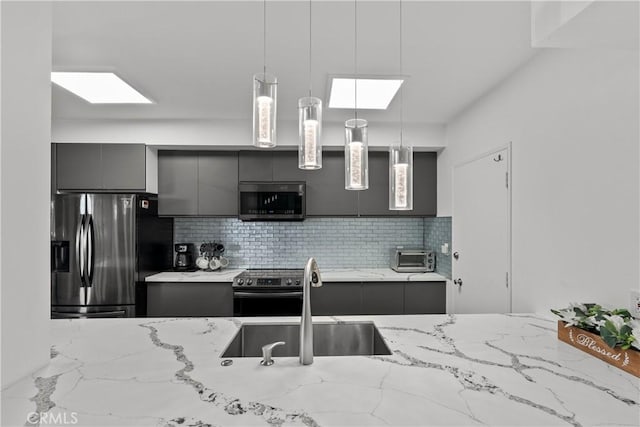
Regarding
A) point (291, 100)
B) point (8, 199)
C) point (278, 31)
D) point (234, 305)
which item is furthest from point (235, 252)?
point (8, 199)

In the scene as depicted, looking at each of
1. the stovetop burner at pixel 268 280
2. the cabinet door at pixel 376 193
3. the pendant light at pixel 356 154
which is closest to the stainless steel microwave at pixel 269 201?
the stovetop burner at pixel 268 280

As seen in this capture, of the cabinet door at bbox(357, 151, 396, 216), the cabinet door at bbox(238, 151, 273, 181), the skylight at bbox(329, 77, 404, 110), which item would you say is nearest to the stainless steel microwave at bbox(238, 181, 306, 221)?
the cabinet door at bbox(238, 151, 273, 181)

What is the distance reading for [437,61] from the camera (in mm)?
2070

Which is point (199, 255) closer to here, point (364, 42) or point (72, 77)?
point (72, 77)

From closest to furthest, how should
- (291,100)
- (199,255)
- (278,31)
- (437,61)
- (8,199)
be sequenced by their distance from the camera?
(8,199), (278,31), (437,61), (291,100), (199,255)

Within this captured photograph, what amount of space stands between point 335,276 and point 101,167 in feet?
8.22

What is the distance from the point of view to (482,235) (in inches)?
103

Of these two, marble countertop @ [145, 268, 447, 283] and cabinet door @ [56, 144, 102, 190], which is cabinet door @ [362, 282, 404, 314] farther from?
cabinet door @ [56, 144, 102, 190]

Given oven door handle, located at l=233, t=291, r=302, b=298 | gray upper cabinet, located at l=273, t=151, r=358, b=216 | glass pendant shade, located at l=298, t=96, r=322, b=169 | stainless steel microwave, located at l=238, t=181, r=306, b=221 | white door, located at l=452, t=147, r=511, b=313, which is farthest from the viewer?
gray upper cabinet, located at l=273, t=151, r=358, b=216

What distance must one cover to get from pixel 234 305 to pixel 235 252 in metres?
0.78

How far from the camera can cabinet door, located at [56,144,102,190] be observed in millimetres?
3318

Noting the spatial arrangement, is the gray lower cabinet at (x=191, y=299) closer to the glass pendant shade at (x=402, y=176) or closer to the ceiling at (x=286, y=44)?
the ceiling at (x=286, y=44)

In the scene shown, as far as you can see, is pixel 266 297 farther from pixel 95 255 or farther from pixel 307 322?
pixel 307 322

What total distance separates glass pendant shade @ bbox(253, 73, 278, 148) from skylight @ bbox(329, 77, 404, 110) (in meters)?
1.09
